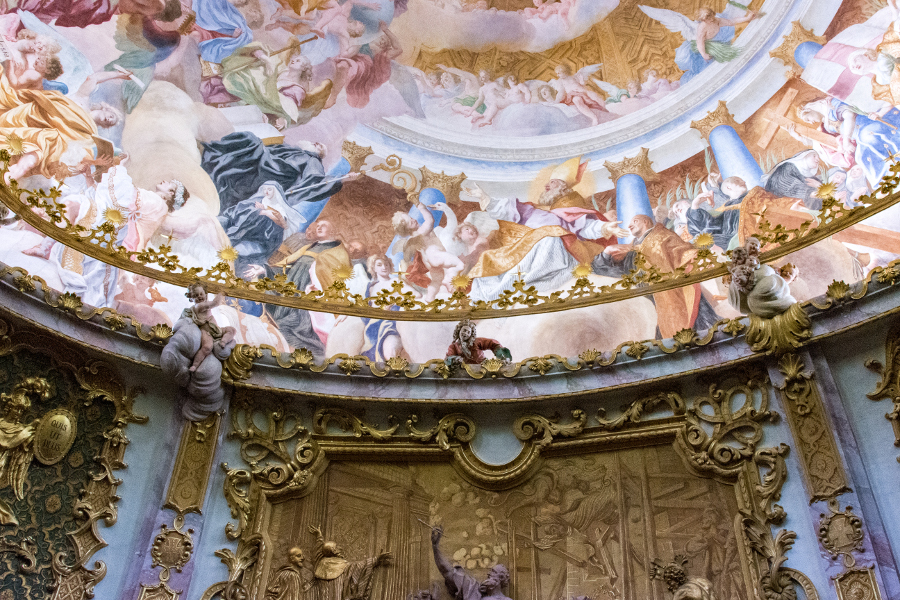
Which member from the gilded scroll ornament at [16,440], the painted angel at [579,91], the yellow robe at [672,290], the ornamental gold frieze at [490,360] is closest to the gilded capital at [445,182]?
the painted angel at [579,91]

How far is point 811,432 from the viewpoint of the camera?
8.42m

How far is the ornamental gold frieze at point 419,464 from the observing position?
8.75m

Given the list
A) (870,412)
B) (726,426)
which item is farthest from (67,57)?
(870,412)

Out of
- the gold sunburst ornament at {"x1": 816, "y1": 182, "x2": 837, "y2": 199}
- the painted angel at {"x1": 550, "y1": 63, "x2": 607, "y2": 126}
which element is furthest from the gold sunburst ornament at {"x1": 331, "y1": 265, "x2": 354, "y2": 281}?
the gold sunburst ornament at {"x1": 816, "y1": 182, "x2": 837, "y2": 199}

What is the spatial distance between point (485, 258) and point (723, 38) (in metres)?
5.15

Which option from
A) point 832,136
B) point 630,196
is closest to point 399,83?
point 630,196

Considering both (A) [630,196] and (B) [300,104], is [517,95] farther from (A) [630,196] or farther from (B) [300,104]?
(B) [300,104]

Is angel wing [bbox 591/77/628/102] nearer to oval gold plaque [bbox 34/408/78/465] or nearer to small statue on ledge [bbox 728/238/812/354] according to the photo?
small statue on ledge [bbox 728/238/812/354]

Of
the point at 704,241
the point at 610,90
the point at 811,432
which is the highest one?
the point at 610,90

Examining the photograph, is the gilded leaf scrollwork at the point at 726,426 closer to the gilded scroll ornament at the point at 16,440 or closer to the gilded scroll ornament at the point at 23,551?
the gilded scroll ornament at the point at 23,551

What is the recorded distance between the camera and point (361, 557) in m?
9.12

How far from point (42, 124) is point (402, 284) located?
17.4ft

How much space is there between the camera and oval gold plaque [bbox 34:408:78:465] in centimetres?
838

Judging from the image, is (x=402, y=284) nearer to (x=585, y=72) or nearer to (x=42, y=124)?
(x=585, y=72)
